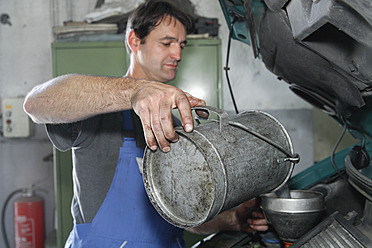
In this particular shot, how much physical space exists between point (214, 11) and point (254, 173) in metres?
2.68

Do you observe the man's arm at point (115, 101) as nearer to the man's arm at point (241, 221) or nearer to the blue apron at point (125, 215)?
the blue apron at point (125, 215)

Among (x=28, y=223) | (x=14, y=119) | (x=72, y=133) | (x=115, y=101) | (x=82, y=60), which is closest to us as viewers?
(x=115, y=101)

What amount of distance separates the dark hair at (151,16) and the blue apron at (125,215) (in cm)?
52

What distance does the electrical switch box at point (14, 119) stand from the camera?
3.05m

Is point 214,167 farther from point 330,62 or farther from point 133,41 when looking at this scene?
point 133,41

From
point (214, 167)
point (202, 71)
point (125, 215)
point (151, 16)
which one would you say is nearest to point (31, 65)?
point (202, 71)

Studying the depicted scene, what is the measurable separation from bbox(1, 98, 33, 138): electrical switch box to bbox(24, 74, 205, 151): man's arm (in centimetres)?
230

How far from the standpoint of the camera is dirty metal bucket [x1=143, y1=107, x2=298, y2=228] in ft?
2.32

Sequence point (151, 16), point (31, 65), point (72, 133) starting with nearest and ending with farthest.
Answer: point (72, 133) < point (151, 16) < point (31, 65)

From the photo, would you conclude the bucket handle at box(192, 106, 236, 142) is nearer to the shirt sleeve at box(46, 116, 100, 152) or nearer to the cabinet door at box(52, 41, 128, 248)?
the shirt sleeve at box(46, 116, 100, 152)

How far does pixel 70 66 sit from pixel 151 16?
1.31 metres

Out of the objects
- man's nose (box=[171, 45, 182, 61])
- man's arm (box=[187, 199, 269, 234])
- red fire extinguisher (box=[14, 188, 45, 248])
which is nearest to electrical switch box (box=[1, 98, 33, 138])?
red fire extinguisher (box=[14, 188, 45, 248])

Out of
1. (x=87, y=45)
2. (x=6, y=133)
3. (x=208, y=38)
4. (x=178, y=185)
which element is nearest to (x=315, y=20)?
(x=178, y=185)

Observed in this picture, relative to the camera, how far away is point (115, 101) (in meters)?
0.85
